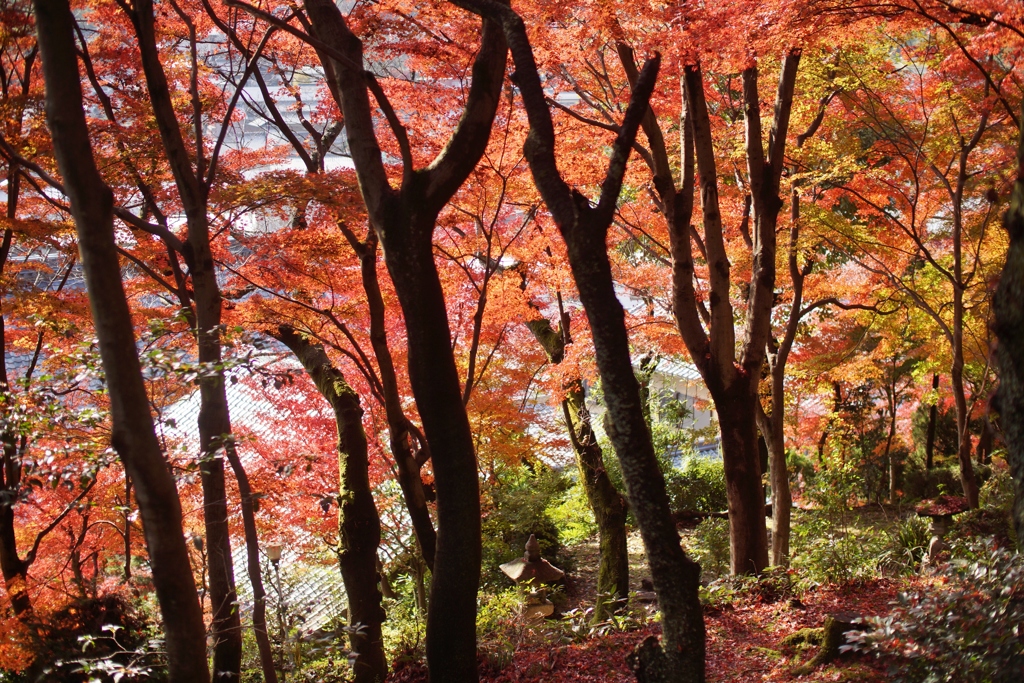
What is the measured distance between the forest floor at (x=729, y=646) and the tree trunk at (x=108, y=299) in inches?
123

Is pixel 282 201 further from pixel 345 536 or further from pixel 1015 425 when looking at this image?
pixel 1015 425

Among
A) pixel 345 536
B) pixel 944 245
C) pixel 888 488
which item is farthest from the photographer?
pixel 888 488

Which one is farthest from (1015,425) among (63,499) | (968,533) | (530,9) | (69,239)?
(63,499)

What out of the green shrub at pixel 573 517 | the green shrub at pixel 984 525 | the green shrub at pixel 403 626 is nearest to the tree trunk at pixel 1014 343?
the green shrub at pixel 403 626

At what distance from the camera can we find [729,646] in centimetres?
571

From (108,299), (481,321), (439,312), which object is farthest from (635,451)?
(481,321)

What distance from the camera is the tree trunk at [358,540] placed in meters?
6.80

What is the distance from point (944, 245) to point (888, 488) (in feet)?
15.9

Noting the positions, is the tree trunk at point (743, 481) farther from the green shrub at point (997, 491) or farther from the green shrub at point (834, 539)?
the green shrub at point (997, 491)

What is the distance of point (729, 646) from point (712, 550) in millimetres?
5491

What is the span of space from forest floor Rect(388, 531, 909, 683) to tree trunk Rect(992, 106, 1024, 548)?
2101 mm

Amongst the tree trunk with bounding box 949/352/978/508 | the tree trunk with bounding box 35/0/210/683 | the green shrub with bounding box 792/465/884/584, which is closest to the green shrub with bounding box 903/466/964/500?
the green shrub with bounding box 792/465/884/584

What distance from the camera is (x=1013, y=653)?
3.04m

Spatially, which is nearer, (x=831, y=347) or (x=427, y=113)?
(x=427, y=113)
